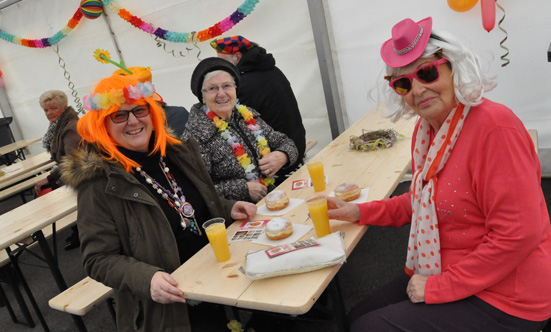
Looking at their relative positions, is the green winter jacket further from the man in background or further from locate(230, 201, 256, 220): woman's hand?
the man in background

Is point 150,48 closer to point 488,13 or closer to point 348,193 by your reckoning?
point 488,13

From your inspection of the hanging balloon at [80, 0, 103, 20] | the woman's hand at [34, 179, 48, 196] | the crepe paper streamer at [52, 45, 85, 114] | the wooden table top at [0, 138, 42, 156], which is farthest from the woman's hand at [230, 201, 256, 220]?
the wooden table top at [0, 138, 42, 156]

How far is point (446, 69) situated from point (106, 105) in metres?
1.45

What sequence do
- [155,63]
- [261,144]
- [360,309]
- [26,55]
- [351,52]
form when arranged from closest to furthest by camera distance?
[360,309] < [261,144] < [351,52] < [155,63] < [26,55]

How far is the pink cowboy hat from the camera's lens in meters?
1.46

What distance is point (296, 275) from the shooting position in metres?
1.54

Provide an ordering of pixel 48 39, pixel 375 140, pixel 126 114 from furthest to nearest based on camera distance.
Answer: pixel 48 39
pixel 375 140
pixel 126 114

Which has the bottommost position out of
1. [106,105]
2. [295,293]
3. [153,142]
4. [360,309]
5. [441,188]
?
[360,309]

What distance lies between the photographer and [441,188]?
1525 millimetres

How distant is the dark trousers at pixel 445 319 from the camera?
4.63ft

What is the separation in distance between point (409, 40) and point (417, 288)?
3.03 ft

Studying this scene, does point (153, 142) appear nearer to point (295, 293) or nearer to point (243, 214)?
point (243, 214)

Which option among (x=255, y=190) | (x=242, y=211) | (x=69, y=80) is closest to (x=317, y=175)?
(x=242, y=211)

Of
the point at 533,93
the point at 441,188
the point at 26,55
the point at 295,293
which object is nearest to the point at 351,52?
the point at 533,93
